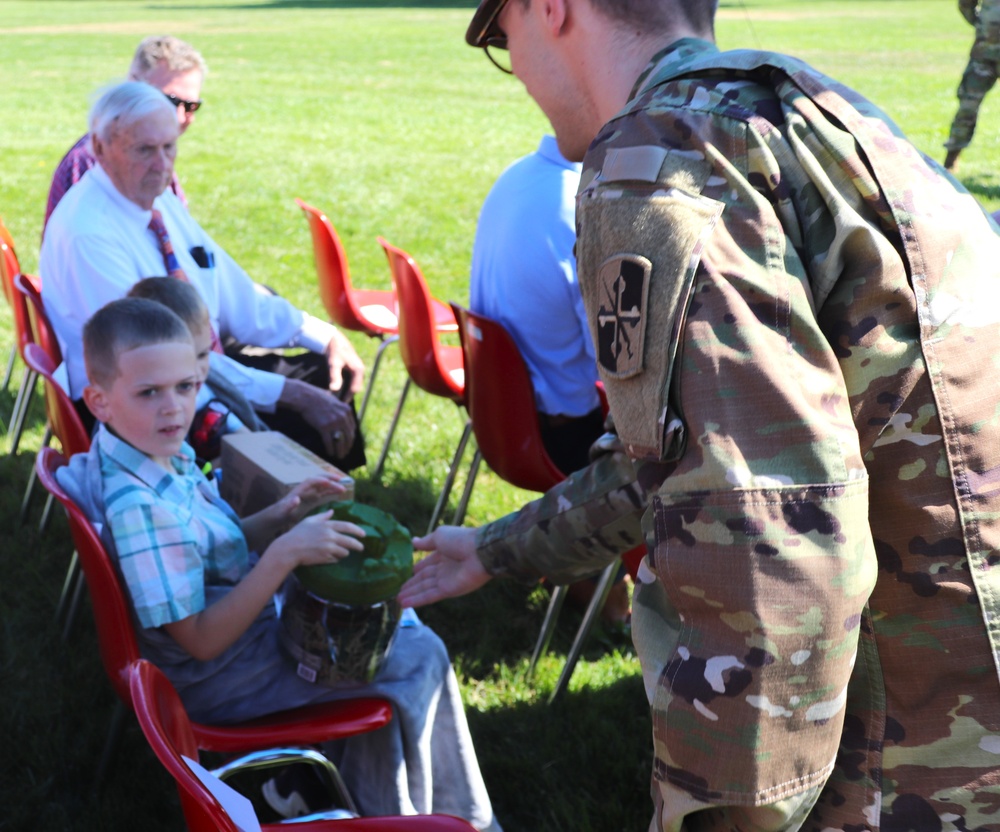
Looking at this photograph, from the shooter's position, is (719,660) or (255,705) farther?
(255,705)

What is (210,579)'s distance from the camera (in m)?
2.38

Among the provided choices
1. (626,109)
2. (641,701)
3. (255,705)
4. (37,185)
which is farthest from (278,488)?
(37,185)

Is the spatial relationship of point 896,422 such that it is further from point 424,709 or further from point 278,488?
point 278,488

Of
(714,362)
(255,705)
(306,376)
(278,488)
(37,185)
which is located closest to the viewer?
(714,362)

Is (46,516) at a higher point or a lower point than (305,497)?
lower

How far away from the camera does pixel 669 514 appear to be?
1063 mm

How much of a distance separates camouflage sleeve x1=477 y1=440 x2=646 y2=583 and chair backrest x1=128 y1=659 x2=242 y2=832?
0.54m

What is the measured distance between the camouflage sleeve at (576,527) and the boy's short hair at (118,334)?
1092 mm

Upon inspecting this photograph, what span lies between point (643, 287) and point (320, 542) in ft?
3.81

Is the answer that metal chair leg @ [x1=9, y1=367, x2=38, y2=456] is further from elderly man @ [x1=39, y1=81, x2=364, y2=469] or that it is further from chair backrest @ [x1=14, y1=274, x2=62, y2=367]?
chair backrest @ [x1=14, y1=274, x2=62, y2=367]

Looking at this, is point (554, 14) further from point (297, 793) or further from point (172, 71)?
point (172, 71)

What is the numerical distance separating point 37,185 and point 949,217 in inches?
448

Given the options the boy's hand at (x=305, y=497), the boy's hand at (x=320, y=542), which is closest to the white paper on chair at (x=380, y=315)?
the boy's hand at (x=305, y=497)

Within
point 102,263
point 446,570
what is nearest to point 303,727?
point 446,570
